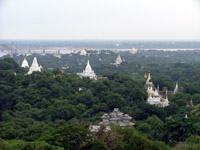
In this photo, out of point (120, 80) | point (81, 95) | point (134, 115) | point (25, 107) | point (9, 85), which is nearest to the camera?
point (134, 115)

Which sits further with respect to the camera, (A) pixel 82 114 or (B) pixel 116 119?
(A) pixel 82 114

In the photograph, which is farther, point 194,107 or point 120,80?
point 120,80

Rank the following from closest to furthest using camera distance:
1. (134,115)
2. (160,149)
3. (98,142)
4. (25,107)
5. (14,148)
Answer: (14,148)
(98,142)
(160,149)
(134,115)
(25,107)

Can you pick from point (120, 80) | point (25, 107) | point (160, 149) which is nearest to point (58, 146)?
point (160, 149)

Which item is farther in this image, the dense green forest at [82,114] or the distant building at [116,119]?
the distant building at [116,119]

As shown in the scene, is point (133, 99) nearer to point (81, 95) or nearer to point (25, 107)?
point (81, 95)

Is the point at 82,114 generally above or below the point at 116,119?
below

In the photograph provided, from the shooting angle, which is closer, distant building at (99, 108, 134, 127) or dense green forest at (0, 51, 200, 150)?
dense green forest at (0, 51, 200, 150)
